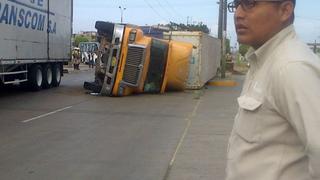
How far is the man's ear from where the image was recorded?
220 cm

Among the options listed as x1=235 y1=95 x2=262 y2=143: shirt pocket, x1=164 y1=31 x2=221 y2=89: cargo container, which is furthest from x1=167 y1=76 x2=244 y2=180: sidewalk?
x1=164 y1=31 x2=221 y2=89: cargo container

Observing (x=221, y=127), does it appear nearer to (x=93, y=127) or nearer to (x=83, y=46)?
(x=93, y=127)

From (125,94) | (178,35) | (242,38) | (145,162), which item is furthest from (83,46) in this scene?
(242,38)

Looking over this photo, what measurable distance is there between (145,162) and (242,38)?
6148 mm

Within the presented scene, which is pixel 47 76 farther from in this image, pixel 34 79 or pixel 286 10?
pixel 286 10

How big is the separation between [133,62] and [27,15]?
4.10 m

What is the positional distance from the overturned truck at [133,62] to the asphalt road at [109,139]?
1.75 meters

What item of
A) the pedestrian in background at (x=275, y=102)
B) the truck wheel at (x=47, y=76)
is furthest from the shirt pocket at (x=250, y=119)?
the truck wheel at (x=47, y=76)

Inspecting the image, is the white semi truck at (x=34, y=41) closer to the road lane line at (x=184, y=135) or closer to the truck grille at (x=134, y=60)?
the truck grille at (x=134, y=60)

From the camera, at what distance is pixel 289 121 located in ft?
6.65

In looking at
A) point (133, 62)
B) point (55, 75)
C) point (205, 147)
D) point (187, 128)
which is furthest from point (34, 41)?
point (205, 147)

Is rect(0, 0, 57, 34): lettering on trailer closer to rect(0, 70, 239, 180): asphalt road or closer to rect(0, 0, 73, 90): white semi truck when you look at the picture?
rect(0, 0, 73, 90): white semi truck

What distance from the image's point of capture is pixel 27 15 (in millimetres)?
19922

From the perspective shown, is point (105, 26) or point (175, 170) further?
point (105, 26)
